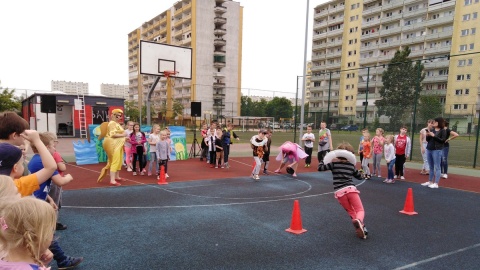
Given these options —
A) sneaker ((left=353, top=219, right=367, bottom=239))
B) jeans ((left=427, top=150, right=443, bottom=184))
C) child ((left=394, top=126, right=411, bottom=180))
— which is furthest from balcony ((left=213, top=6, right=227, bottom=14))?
sneaker ((left=353, top=219, right=367, bottom=239))

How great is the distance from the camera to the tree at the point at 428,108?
1748 centimetres

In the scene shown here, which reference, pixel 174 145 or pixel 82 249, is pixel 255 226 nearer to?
pixel 82 249

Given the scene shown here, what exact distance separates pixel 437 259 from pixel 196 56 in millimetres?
65300

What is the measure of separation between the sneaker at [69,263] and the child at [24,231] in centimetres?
213

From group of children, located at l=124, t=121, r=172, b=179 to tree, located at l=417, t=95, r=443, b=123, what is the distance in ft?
48.6

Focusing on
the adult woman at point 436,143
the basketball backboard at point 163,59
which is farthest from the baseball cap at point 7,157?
the basketball backboard at point 163,59

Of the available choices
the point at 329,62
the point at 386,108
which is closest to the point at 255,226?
the point at 386,108

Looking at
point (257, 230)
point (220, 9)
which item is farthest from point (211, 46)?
point (257, 230)

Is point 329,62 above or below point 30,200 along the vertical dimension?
above

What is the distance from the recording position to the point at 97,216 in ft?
18.5

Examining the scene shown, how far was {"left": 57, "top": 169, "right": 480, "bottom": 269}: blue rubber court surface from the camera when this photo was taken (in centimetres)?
395

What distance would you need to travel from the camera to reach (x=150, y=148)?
403 inches

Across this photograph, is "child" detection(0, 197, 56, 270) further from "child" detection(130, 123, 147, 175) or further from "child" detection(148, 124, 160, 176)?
"child" detection(130, 123, 147, 175)

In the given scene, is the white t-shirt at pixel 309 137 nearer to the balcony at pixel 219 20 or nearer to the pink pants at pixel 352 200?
the pink pants at pixel 352 200
